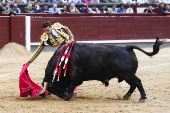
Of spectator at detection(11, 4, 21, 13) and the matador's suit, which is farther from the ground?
spectator at detection(11, 4, 21, 13)

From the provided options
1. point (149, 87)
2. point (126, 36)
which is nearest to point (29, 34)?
point (126, 36)

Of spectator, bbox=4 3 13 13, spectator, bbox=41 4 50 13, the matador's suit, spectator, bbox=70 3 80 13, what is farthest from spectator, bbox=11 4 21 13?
the matador's suit

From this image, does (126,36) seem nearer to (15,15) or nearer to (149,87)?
(15,15)

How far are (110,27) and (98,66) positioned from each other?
724cm

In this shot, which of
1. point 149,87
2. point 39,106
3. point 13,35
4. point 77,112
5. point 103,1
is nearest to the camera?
point 77,112

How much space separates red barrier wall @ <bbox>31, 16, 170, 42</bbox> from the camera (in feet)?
36.7

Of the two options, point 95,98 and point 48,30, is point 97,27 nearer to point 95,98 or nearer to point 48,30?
point 48,30

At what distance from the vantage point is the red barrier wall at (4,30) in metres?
10.2

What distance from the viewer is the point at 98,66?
4.74 meters

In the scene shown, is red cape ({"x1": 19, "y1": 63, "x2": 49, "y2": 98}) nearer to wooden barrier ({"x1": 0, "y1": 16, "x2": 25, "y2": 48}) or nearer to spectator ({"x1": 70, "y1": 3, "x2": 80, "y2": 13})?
wooden barrier ({"x1": 0, "y1": 16, "x2": 25, "y2": 48})

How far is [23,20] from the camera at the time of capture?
1043cm

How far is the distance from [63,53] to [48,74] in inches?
13.2

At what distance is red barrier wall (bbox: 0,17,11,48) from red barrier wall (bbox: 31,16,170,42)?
73 centimetres

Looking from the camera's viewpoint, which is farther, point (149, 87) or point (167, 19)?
point (167, 19)
